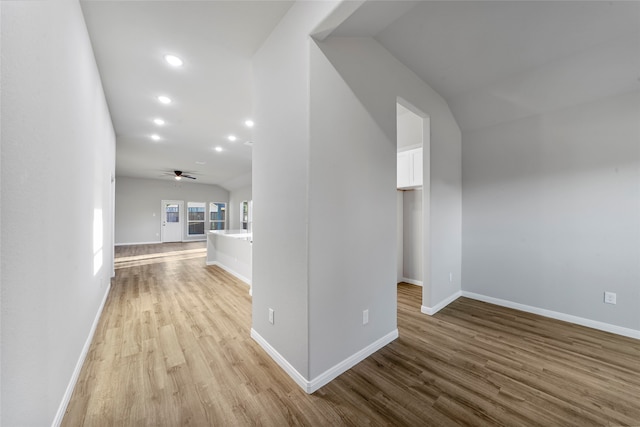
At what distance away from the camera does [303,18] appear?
175 centimetres

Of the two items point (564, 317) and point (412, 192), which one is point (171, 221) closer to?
→ point (412, 192)

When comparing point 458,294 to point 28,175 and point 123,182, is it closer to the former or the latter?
point 28,175

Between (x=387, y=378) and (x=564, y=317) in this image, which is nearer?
(x=387, y=378)

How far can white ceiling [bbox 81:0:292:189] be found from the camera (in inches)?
73.8

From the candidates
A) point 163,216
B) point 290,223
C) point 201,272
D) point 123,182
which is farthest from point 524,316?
point 123,182

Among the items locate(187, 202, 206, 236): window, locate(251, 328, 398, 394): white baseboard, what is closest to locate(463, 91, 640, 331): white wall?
locate(251, 328, 398, 394): white baseboard

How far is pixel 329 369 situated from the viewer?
5.90ft

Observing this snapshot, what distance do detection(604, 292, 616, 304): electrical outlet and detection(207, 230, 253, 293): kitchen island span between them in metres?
4.48

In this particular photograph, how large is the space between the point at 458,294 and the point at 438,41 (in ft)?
10.6

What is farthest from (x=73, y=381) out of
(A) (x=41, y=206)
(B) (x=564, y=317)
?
(B) (x=564, y=317)

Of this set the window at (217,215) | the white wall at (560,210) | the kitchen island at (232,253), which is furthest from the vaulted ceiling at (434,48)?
the window at (217,215)

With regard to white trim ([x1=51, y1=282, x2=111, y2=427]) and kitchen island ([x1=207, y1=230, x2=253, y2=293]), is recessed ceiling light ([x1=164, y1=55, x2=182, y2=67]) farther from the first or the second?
white trim ([x1=51, y1=282, x2=111, y2=427])

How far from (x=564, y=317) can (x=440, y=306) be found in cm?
132

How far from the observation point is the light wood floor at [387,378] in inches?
58.5
